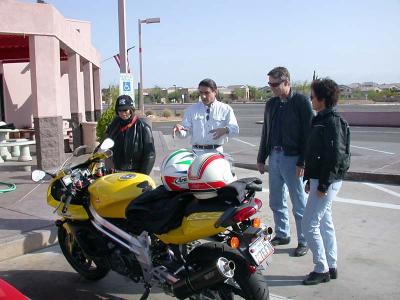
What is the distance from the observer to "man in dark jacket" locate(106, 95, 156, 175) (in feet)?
16.4

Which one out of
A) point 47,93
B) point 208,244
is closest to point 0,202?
point 47,93

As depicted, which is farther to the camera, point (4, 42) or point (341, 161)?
point (4, 42)

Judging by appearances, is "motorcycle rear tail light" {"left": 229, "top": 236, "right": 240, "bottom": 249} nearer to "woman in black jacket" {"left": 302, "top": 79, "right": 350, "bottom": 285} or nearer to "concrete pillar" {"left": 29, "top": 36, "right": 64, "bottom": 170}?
"woman in black jacket" {"left": 302, "top": 79, "right": 350, "bottom": 285}

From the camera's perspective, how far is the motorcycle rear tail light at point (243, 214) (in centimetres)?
310

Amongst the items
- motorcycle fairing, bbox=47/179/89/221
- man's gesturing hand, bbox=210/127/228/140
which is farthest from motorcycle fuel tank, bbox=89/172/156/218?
man's gesturing hand, bbox=210/127/228/140

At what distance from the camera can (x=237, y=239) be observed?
3.17m

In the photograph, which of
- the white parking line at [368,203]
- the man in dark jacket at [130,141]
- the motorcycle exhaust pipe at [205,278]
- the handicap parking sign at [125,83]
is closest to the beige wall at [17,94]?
the handicap parking sign at [125,83]

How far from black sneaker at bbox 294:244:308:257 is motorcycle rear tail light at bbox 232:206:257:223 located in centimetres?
216

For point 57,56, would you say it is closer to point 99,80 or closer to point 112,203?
point 112,203

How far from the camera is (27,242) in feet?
18.1

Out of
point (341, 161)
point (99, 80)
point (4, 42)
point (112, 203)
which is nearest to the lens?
point (112, 203)

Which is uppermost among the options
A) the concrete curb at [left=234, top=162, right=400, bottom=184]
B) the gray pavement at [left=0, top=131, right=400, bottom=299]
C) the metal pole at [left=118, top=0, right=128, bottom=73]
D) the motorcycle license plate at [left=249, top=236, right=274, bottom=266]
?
→ the metal pole at [left=118, top=0, right=128, bottom=73]

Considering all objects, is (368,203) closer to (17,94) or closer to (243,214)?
(243,214)

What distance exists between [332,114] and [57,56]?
7.25 meters
